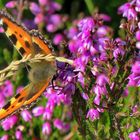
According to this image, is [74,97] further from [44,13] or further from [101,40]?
[44,13]

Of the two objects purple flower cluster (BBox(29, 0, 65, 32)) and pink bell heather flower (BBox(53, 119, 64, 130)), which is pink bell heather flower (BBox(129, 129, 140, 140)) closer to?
pink bell heather flower (BBox(53, 119, 64, 130))

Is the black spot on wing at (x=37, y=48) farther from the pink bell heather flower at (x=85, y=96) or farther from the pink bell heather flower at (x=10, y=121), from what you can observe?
the pink bell heather flower at (x=10, y=121)

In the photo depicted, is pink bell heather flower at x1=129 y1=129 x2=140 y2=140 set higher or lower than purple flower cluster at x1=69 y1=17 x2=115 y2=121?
lower

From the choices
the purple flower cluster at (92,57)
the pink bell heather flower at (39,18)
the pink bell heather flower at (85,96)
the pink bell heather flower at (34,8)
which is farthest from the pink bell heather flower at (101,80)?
the pink bell heather flower at (39,18)

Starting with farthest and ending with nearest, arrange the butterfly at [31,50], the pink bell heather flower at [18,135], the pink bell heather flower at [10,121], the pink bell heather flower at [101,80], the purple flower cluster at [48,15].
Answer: the purple flower cluster at [48,15] → the pink bell heather flower at [18,135] → the pink bell heather flower at [10,121] → the pink bell heather flower at [101,80] → the butterfly at [31,50]

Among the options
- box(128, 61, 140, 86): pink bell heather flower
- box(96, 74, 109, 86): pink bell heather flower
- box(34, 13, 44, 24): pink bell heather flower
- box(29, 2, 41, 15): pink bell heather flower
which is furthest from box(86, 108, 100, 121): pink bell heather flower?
box(34, 13, 44, 24): pink bell heather flower

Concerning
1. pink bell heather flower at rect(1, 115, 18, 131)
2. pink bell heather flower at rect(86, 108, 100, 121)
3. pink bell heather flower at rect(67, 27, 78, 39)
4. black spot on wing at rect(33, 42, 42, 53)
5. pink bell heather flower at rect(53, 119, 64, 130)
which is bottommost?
pink bell heather flower at rect(53, 119, 64, 130)

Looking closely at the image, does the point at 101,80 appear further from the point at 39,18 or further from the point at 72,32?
the point at 72,32

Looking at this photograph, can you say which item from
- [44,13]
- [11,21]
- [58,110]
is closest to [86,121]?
[11,21]
